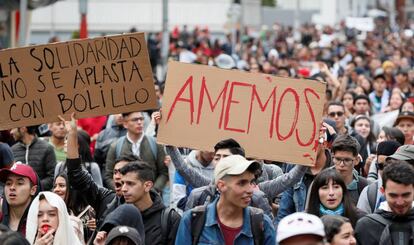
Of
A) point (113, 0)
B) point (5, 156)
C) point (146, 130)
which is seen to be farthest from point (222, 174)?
point (113, 0)

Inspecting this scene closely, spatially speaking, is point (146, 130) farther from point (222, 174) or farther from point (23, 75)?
point (222, 174)

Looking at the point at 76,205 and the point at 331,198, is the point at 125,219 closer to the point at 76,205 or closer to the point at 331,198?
the point at 331,198

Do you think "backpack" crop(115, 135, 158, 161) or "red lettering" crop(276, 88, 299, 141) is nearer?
"red lettering" crop(276, 88, 299, 141)

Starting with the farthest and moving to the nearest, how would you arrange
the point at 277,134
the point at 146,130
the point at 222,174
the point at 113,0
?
the point at 113,0
the point at 146,130
the point at 277,134
the point at 222,174

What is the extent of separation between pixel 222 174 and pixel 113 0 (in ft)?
147

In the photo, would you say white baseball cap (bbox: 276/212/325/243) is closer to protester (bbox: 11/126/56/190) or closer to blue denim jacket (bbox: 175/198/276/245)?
blue denim jacket (bbox: 175/198/276/245)

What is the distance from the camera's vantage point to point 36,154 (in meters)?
12.2

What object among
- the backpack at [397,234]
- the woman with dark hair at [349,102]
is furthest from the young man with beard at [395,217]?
the woman with dark hair at [349,102]

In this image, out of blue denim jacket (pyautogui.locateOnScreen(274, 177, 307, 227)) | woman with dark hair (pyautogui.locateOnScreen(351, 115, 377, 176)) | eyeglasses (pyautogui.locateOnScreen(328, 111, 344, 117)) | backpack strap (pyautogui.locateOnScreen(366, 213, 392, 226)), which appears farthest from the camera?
eyeglasses (pyautogui.locateOnScreen(328, 111, 344, 117))

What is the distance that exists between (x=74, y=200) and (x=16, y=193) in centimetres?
91

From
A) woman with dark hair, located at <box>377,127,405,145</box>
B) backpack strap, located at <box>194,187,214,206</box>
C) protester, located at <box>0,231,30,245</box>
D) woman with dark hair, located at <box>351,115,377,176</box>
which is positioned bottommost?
woman with dark hair, located at <box>351,115,377,176</box>

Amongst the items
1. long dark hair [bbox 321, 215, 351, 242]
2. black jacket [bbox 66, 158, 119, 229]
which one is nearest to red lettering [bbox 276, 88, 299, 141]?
black jacket [bbox 66, 158, 119, 229]

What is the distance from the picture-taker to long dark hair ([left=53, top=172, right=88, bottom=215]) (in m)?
10.2

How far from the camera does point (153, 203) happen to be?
9047 mm
